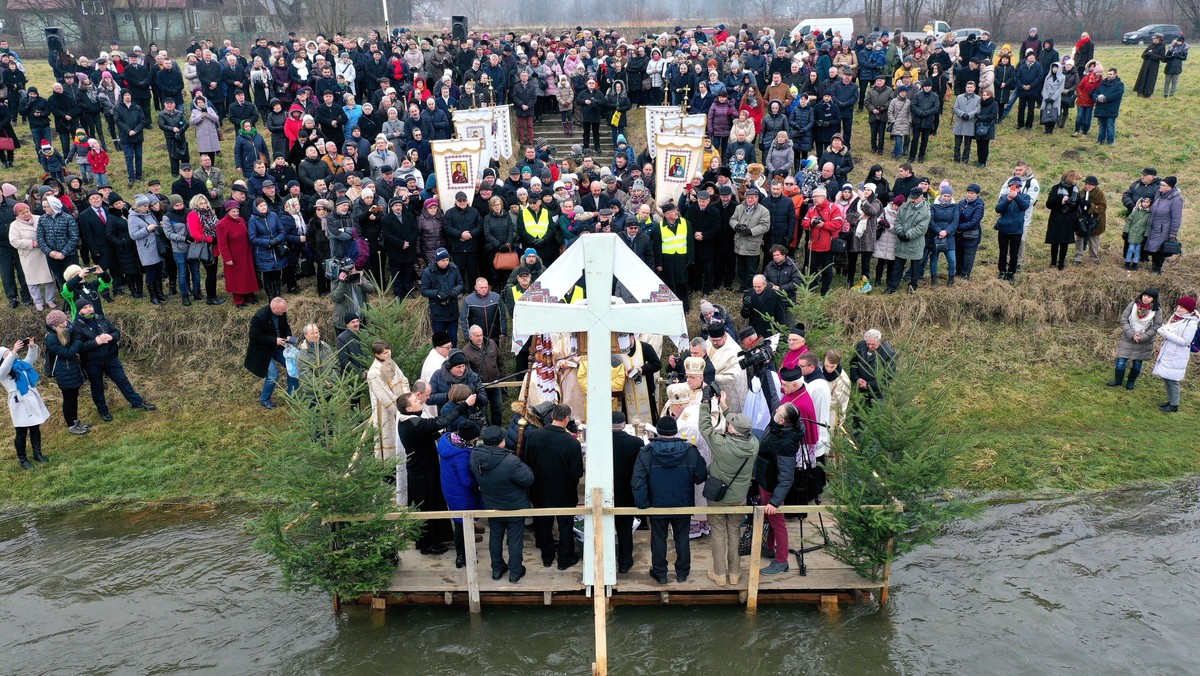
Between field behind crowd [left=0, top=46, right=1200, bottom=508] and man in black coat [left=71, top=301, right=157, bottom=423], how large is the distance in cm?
23

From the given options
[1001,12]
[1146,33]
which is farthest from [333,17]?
[1146,33]

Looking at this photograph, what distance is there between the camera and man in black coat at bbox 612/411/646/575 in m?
8.60

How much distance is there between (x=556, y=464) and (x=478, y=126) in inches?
438

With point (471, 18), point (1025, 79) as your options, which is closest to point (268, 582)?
point (1025, 79)

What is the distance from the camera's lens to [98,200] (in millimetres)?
14258

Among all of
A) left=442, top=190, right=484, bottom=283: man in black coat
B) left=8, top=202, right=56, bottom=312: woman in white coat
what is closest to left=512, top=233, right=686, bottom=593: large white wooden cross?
left=442, top=190, right=484, bottom=283: man in black coat

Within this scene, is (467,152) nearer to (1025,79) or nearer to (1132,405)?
(1132,405)

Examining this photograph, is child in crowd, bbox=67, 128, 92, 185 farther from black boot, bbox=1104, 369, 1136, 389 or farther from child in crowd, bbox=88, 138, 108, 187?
black boot, bbox=1104, 369, 1136, 389

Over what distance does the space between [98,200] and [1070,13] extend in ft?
140

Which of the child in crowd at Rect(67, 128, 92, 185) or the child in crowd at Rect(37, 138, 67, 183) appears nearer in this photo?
the child in crowd at Rect(37, 138, 67, 183)

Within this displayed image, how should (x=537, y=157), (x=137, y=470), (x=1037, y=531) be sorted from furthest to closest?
1. (x=537, y=157)
2. (x=137, y=470)
3. (x=1037, y=531)

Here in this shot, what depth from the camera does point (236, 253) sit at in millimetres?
14219

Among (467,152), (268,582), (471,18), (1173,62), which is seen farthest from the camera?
(471,18)

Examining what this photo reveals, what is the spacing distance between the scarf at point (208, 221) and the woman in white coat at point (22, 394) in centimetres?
322
